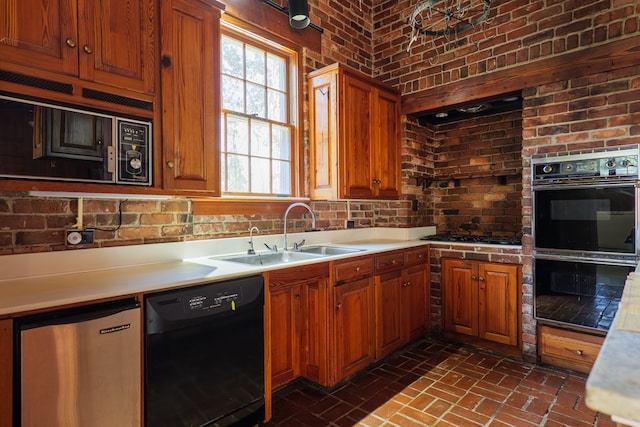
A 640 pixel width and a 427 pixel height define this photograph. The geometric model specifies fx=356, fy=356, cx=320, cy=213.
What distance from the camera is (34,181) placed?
1575mm

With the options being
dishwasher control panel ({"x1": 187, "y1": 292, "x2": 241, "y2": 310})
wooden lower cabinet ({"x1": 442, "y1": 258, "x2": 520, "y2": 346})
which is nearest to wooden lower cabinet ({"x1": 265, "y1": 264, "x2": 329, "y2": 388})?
dishwasher control panel ({"x1": 187, "y1": 292, "x2": 241, "y2": 310})

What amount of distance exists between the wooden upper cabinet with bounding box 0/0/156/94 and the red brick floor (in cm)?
217

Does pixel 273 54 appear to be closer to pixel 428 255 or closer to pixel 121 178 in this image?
pixel 121 178

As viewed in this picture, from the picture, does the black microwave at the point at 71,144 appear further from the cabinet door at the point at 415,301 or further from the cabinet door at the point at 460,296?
the cabinet door at the point at 460,296

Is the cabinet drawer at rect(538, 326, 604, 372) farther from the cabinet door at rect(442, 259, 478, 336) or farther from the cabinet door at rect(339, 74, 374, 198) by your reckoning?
the cabinet door at rect(339, 74, 374, 198)

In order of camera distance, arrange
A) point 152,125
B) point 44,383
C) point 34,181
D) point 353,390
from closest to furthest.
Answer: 1. point 44,383
2. point 34,181
3. point 152,125
4. point 353,390

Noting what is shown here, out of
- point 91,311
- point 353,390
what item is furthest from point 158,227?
point 353,390

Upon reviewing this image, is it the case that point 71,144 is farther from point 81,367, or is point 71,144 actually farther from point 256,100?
point 256,100

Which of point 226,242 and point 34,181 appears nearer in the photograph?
point 34,181

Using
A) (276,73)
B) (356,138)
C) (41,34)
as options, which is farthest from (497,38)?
(41,34)

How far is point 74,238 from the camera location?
195 centimetres

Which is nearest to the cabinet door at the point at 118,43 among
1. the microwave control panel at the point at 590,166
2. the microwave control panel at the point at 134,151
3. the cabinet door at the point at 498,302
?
the microwave control panel at the point at 134,151

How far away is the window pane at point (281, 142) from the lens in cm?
314

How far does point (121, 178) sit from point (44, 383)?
3.12ft
